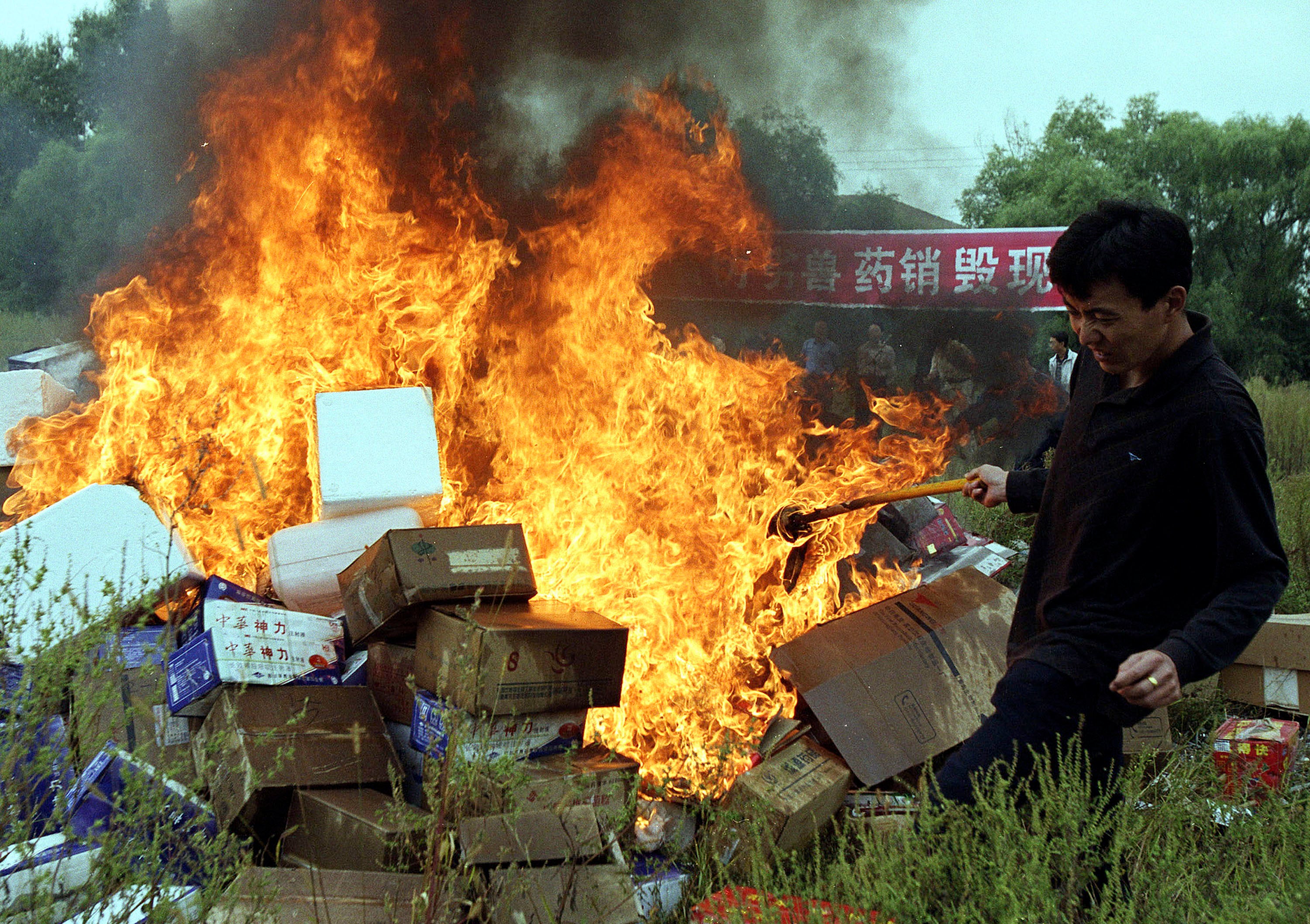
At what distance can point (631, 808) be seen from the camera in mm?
2338

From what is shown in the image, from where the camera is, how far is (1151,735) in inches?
149

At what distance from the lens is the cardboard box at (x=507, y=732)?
2980 millimetres

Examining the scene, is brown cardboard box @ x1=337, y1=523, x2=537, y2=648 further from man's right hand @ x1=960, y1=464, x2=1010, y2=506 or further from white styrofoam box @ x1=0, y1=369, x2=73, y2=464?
white styrofoam box @ x1=0, y1=369, x2=73, y2=464

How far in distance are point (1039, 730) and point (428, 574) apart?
6.44 feet

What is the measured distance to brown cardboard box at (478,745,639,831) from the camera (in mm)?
2436

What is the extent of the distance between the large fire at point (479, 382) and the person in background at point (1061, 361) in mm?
5703

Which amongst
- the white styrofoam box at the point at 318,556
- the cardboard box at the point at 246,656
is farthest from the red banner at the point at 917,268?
the cardboard box at the point at 246,656

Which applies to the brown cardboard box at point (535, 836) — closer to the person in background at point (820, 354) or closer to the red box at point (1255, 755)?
the red box at point (1255, 755)

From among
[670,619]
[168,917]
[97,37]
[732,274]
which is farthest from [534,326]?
[97,37]

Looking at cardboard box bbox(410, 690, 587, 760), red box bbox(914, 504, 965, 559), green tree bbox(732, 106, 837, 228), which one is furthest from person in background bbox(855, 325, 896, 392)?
cardboard box bbox(410, 690, 587, 760)

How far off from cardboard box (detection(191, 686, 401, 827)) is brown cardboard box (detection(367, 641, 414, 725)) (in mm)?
88

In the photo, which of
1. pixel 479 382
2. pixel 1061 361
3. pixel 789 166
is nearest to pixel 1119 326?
pixel 479 382

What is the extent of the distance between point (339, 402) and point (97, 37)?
64.2 ft

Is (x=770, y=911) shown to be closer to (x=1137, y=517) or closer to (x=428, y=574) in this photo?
(x=1137, y=517)
